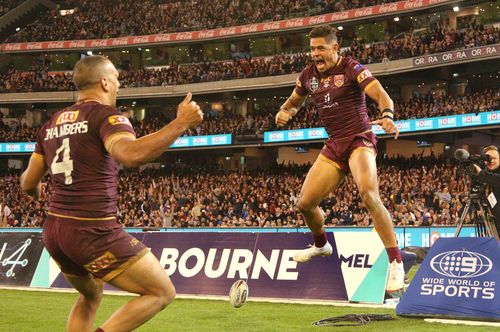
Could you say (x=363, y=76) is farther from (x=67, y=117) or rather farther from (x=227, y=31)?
(x=227, y=31)

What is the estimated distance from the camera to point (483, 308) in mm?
8016

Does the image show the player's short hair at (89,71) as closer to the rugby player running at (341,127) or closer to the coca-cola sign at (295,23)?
the rugby player running at (341,127)

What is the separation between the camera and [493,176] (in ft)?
29.7

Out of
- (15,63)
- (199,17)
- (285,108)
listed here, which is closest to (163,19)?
(199,17)

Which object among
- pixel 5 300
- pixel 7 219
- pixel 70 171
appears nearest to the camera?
pixel 70 171

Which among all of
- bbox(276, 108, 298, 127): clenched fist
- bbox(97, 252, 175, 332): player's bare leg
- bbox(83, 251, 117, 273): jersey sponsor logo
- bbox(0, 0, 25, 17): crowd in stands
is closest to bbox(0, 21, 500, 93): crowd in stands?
bbox(0, 0, 25, 17): crowd in stands

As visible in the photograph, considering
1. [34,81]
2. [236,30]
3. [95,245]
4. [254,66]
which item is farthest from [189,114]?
[34,81]

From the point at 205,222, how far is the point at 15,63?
31603mm

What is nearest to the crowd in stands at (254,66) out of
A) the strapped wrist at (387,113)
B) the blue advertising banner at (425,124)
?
the blue advertising banner at (425,124)

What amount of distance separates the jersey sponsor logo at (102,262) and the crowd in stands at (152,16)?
4123cm

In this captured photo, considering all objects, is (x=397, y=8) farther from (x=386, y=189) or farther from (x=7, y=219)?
(x=7, y=219)

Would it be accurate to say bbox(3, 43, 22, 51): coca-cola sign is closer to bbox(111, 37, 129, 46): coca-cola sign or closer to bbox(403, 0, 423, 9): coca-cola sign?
bbox(111, 37, 129, 46): coca-cola sign

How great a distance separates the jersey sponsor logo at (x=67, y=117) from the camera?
488 cm

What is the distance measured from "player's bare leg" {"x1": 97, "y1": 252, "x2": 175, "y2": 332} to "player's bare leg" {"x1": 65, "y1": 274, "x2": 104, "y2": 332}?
631 mm
